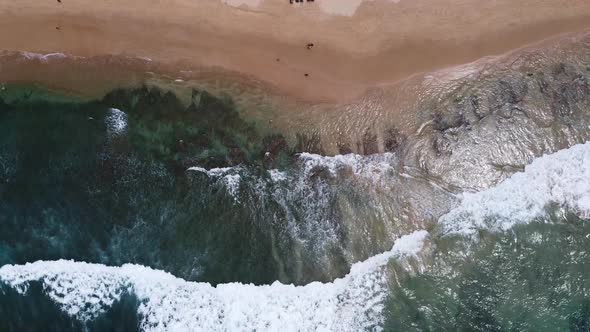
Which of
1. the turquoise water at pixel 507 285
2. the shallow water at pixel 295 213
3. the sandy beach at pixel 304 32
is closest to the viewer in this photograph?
the turquoise water at pixel 507 285

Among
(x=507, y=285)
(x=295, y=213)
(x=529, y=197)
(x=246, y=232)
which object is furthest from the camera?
(x=295, y=213)

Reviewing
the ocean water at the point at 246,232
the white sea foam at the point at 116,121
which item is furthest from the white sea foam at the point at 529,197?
the white sea foam at the point at 116,121

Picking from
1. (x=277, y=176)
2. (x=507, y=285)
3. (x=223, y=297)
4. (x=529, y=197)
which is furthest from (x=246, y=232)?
(x=529, y=197)

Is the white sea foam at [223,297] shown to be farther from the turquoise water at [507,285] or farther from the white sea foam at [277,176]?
the white sea foam at [277,176]

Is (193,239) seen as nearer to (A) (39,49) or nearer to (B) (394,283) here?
(B) (394,283)

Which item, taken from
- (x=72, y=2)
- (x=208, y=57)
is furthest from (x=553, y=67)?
(x=72, y=2)

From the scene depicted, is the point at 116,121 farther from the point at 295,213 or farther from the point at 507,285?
the point at 507,285

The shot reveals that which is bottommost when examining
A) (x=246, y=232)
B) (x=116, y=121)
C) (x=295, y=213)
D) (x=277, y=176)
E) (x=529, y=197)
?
(x=246, y=232)
